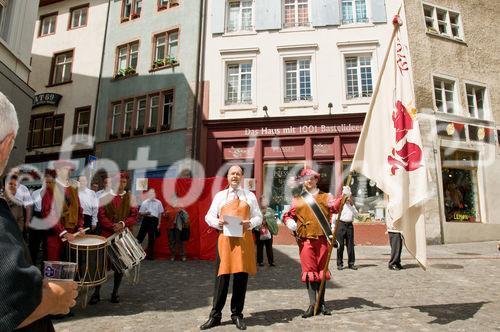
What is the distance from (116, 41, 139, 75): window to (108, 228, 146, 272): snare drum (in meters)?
16.7

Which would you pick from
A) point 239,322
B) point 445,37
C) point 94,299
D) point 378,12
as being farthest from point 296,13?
point 239,322

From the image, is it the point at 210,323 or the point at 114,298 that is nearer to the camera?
the point at 210,323

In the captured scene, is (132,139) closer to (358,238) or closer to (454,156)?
(358,238)

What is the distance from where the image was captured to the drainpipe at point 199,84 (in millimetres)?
17520

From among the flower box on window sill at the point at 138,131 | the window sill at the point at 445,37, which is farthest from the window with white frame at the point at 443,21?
the flower box on window sill at the point at 138,131

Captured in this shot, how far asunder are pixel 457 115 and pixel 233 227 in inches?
616

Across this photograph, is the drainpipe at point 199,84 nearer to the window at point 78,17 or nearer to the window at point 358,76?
the window at point 358,76

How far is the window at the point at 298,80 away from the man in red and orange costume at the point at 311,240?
12259mm

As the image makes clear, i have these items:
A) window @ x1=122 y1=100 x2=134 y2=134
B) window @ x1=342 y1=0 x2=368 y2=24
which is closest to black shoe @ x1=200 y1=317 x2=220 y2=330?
window @ x1=342 y1=0 x2=368 y2=24

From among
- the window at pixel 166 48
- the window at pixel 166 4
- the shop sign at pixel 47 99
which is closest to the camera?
the window at pixel 166 48

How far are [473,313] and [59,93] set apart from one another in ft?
78.3

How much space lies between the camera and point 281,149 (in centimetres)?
1683

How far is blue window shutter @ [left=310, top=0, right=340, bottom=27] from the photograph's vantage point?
1748 centimetres

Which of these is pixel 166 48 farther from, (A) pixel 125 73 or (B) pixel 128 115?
(B) pixel 128 115
